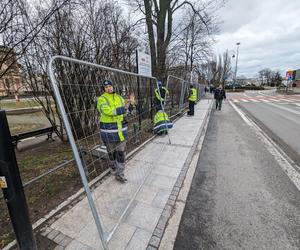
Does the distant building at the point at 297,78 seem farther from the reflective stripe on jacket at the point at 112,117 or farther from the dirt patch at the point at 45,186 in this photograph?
the reflective stripe on jacket at the point at 112,117

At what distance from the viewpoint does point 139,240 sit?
2.03m

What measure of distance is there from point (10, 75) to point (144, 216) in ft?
16.3

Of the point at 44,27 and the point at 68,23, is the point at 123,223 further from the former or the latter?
the point at 68,23

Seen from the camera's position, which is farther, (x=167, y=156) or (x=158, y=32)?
(x=158, y=32)

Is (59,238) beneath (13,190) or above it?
beneath

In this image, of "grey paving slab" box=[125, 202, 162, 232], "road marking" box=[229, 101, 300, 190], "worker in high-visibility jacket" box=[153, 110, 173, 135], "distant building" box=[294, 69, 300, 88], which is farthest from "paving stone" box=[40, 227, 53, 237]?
"distant building" box=[294, 69, 300, 88]

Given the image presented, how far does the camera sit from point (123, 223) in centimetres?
227

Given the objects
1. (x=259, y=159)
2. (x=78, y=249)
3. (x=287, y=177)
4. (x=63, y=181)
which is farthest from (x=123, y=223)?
(x=259, y=159)

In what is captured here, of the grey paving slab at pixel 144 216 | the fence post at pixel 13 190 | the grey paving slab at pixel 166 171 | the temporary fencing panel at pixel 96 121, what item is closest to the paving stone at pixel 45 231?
the fence post at pixel 13 190

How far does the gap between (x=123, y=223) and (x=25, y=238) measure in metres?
1.07

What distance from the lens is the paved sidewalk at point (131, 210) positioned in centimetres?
204

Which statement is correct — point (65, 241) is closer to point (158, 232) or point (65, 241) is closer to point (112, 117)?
point (158, 232)

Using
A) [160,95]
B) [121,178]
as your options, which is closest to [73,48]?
[160,95]

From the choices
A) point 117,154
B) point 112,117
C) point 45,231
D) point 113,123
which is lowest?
point 45,231
